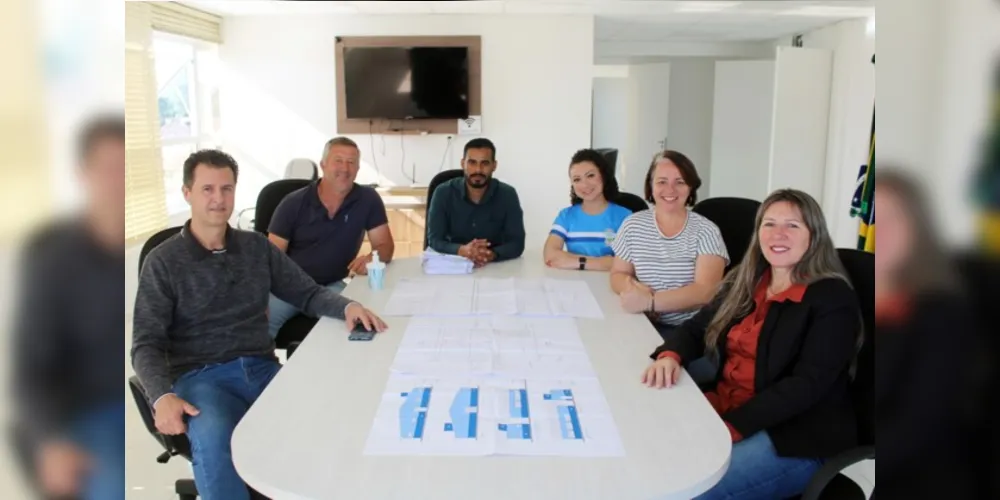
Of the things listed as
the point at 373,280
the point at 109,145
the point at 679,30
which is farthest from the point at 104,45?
the point at 679,30

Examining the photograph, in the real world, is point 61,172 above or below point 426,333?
above

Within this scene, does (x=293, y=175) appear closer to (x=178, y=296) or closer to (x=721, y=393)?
(x=178, y=296)

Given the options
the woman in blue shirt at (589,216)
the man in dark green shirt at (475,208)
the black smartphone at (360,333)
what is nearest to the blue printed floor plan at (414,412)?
the black smartphone at (360,333)

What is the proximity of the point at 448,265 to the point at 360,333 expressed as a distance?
0.87 m

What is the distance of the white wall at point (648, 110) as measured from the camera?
8680mm

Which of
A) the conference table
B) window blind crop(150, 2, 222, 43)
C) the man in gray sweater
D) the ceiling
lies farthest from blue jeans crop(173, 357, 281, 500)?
window blind crop(150, 2, 222, 43)

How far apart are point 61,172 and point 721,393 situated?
6.03 feet

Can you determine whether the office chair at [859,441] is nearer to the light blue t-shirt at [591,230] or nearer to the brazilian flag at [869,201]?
the brazilian flag at [869,201]

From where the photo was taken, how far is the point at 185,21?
16.8 feet

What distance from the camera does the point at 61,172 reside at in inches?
12.6

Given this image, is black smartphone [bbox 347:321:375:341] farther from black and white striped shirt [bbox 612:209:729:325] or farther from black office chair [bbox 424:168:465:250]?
black office chair [bbox 424:168:465:250]

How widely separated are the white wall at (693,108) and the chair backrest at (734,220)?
20.1 feet

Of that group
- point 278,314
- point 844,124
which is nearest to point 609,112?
point 844,124

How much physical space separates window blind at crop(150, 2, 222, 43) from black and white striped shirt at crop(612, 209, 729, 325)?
364cm
